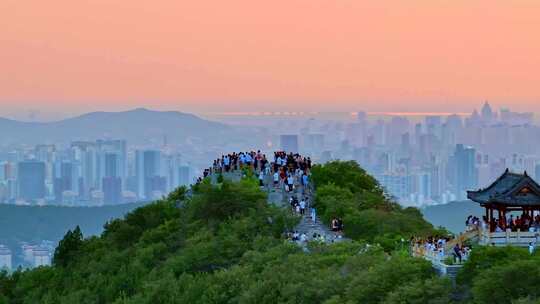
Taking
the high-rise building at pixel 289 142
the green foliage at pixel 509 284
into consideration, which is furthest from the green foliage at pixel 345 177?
the high-rise building at pixel 289 142

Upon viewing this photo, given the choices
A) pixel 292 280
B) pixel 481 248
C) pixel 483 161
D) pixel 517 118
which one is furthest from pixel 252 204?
pixel 517 118

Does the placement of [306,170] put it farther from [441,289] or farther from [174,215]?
[441,289]

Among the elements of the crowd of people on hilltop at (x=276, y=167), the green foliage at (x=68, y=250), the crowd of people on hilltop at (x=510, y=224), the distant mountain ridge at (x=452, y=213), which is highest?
the crowd of people on hilltop at (x=276, y=167)

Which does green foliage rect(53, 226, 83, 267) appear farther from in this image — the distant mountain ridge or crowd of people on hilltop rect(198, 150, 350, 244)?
the distant mountain ridge

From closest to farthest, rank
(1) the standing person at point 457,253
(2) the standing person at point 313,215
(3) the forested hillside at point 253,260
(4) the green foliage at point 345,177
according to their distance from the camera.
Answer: (3) the forested hillside at point 253,260
(1) the standing person at point 457,253
(2) the standing person at point 313,215
(4) the green foliage at point 345,177

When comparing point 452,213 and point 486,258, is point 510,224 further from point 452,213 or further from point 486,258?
point 452,213

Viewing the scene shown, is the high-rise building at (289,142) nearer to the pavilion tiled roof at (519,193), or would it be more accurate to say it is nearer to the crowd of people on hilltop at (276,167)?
the crowd of people on hilltop at (276,167)
